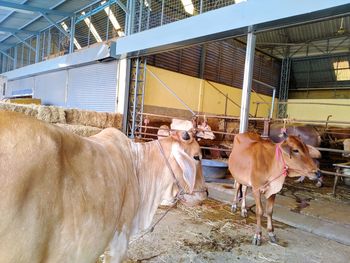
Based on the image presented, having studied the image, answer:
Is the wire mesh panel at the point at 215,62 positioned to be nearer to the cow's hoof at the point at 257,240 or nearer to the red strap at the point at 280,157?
the red strap at the point at 280,157

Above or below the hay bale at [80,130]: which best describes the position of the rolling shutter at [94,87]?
above

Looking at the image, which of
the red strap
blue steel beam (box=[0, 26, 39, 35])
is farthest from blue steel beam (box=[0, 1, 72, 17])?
the red strap

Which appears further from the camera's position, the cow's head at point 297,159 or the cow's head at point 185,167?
the cow's head at point 297,159

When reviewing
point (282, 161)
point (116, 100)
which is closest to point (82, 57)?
point (116, 100)

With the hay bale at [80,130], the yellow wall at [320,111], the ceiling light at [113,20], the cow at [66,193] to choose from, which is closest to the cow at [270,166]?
the cow at [66,193]

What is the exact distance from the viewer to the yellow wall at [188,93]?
7.98 metres

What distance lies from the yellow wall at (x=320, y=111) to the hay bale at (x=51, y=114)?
1073cm

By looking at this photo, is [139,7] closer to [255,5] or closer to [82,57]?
[82,57]

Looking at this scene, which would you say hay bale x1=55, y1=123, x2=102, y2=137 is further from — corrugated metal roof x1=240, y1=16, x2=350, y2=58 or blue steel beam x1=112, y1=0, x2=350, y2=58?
corrugated metal roof x1=240, y1=16, x2=350, y2=58

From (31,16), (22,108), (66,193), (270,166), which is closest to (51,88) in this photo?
(31,16)

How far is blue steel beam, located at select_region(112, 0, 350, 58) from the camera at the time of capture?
3.81 metres

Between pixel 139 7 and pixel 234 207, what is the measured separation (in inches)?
234

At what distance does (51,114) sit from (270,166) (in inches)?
201

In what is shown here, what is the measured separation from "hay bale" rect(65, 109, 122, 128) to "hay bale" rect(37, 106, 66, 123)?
18cm
